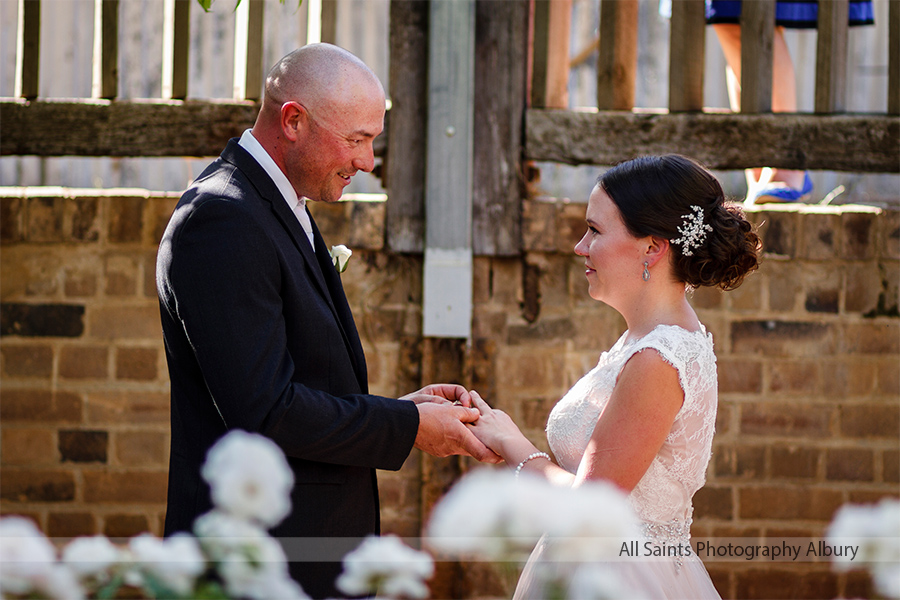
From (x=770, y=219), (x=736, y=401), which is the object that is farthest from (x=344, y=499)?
(x=770, y=219)

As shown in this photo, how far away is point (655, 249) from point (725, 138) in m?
1.88

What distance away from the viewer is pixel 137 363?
4.16 metres

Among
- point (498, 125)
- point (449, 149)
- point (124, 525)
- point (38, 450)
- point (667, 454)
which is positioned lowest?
point (124, 525)

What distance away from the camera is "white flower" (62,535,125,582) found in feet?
2.85

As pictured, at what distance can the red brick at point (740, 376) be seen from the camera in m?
4.11

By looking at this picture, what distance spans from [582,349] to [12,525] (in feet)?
11.2

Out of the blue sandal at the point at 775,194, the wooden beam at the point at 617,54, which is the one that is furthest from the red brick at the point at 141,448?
the blue sandal at the point at 775,194

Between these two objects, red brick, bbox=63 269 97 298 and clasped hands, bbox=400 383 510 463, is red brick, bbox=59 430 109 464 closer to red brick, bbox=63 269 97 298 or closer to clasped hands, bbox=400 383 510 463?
red brick, bbox=63 269 97 298

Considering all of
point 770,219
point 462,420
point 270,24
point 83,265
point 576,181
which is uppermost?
point 270,24

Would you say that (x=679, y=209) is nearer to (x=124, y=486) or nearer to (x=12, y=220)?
(x=124, y=486)

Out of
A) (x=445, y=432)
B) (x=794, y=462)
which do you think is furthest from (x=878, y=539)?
(x=794, y=462)

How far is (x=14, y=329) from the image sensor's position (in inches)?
164

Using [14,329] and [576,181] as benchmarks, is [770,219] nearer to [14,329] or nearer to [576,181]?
[576,181]

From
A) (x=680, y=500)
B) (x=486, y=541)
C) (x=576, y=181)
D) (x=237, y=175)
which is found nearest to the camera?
(x=486, y=541)
